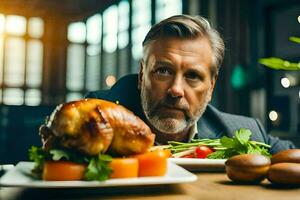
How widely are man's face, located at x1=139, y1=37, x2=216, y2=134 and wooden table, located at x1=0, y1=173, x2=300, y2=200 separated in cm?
96

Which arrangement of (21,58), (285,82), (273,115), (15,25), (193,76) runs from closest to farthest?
(193,76) < (285,82) < (273,115) < (15,25) < (21,58)

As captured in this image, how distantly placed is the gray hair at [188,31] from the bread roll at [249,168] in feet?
4.06

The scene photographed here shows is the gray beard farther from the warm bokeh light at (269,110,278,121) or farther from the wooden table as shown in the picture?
the warm bokeh light at (269,110,278,121)

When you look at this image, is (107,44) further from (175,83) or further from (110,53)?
(175,83)

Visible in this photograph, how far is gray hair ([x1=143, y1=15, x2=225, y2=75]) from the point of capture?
1.98 meters

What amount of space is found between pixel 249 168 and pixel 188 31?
50.2 inches

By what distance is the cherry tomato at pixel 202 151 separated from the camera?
1.16 m

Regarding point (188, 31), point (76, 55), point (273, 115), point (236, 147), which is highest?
point (188, 31)

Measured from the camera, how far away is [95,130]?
675 millimetres

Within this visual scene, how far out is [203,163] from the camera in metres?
0.99

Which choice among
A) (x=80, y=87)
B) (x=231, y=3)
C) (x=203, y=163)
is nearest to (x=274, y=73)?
(x=231, y=3)

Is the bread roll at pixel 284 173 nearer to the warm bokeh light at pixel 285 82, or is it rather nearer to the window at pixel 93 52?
the warm bokeh light at pixel 285 82

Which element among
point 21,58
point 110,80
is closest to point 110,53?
point 110,80

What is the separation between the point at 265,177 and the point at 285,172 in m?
0.05
